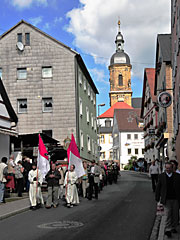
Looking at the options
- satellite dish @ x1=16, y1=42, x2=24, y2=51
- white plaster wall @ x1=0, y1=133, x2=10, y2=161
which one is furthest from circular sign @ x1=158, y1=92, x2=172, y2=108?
satellite dish @ x1=16, y1=42, x2=24, y2=51

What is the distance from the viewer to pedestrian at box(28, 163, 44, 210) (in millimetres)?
13938

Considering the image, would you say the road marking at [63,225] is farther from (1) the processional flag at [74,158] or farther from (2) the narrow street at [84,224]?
(1) the processional flag at [74,158]

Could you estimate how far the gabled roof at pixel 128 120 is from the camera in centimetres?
9189

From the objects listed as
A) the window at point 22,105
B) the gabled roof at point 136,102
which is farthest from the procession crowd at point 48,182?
the gabled roof at point 136,102

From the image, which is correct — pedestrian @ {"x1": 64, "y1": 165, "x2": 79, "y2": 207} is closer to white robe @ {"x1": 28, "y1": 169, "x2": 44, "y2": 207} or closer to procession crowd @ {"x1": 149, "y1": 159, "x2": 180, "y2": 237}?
white robe @ {"x1": 28, "y1": 169, "x2": 44, "y2": 207}

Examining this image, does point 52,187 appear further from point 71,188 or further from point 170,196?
point 170,196

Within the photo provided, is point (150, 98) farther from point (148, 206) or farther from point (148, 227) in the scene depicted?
point (148, 227)

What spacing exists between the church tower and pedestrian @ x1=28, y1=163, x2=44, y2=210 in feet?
362

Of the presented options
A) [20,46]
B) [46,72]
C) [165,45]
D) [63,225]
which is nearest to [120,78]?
[165,45]

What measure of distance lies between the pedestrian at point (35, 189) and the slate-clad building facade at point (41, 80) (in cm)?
2058

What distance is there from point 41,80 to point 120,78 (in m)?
89.9

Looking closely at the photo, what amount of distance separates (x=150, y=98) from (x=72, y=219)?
149 feet

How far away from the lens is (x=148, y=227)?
9.65 metres

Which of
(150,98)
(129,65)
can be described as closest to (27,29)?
(150,98)
